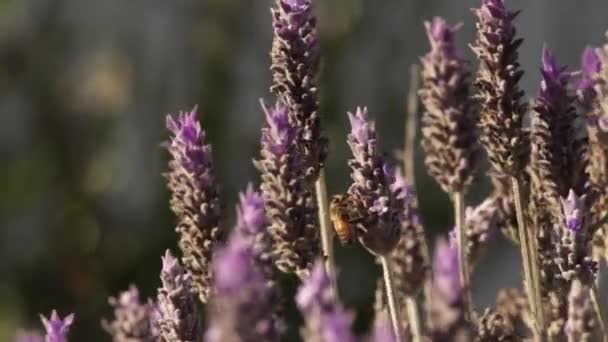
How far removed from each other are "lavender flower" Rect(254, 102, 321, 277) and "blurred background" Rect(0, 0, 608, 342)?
2.84 metres

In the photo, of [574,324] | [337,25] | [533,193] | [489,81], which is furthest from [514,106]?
[337,25]

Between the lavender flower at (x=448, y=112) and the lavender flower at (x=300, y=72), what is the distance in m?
0.12

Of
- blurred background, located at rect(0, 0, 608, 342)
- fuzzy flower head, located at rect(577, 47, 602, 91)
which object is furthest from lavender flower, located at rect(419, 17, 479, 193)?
blurred background, located at rect(0, 0, 608, 342)

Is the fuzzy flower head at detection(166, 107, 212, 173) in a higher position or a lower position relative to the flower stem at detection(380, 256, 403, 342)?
higher

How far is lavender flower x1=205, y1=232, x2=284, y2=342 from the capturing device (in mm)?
813

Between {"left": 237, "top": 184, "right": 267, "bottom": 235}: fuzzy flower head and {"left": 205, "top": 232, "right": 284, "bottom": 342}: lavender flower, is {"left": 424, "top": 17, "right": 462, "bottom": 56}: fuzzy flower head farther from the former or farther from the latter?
{"left": 205, "top": 232, "right": 284, "bottom": 342}: lavender flower

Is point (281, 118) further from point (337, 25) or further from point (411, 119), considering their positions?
point (337, 25)

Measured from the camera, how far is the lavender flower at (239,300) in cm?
81

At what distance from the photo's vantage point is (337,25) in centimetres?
438

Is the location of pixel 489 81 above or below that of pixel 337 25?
below

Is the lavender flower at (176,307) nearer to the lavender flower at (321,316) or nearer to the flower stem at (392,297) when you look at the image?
the flower stem at (392,297)

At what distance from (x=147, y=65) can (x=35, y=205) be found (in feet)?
1.96

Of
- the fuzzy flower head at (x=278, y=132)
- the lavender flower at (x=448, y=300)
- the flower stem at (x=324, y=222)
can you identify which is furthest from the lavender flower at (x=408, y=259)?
the lavender flower at (x=448, y=300)

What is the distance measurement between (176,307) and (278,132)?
171mm
